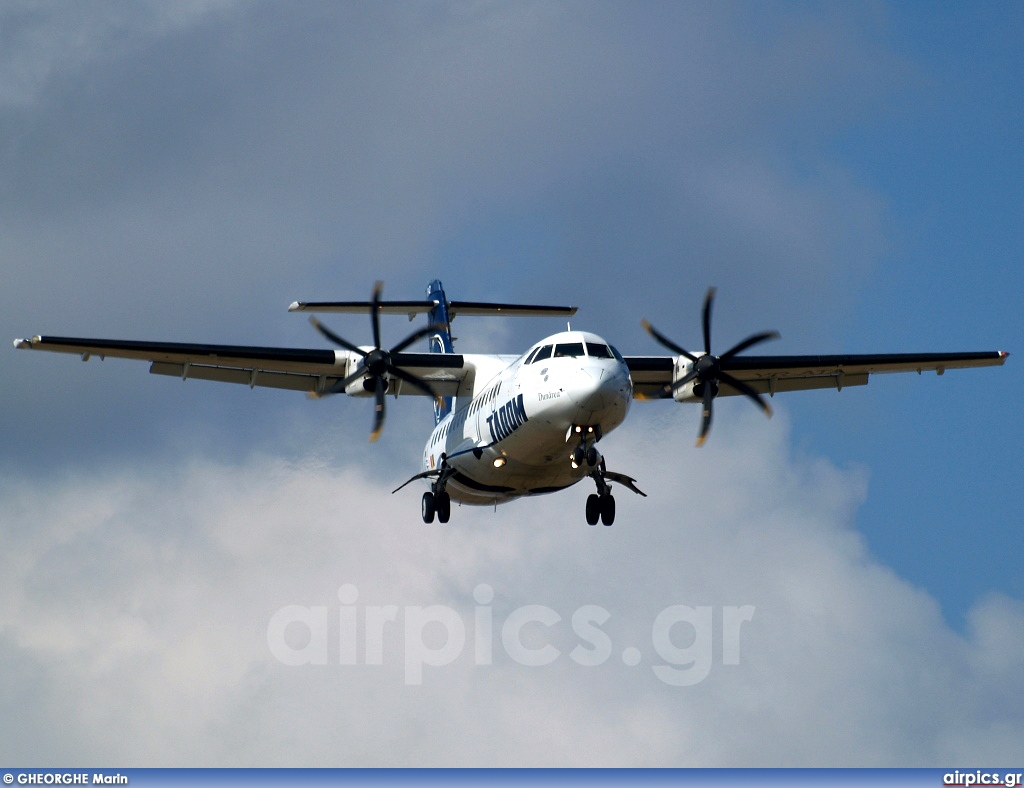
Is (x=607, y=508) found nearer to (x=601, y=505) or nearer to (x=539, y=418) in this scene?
(x=601, y=505)

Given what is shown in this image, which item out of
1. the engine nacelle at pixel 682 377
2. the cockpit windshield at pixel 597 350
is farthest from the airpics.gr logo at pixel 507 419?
the engine nacelle at pixel 682 377

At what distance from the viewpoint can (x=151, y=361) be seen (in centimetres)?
2792

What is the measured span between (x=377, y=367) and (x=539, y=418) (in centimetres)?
427

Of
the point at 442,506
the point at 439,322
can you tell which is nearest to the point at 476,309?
A: the point at 439,322

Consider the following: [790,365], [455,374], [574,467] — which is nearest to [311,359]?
[455,374]

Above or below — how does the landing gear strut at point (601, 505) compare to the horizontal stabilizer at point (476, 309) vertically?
below

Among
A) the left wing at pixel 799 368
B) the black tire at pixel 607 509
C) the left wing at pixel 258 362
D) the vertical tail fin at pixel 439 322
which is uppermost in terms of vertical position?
the vertical tail fin at pixel 439 322

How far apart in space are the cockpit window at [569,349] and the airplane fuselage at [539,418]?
0.06 feet

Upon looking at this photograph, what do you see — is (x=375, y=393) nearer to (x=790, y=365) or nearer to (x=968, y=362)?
(x=790, y=365)

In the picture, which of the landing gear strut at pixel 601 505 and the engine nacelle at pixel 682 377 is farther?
→ the engine nacelle at pixel 682 377

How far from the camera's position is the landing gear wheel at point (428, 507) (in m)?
29.7

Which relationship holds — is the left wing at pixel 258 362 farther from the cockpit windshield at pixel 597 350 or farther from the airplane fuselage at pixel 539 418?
the cockpit windshield at pixel 597 350

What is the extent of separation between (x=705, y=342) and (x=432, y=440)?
691 cm

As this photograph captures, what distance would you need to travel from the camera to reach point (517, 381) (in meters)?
25.9
